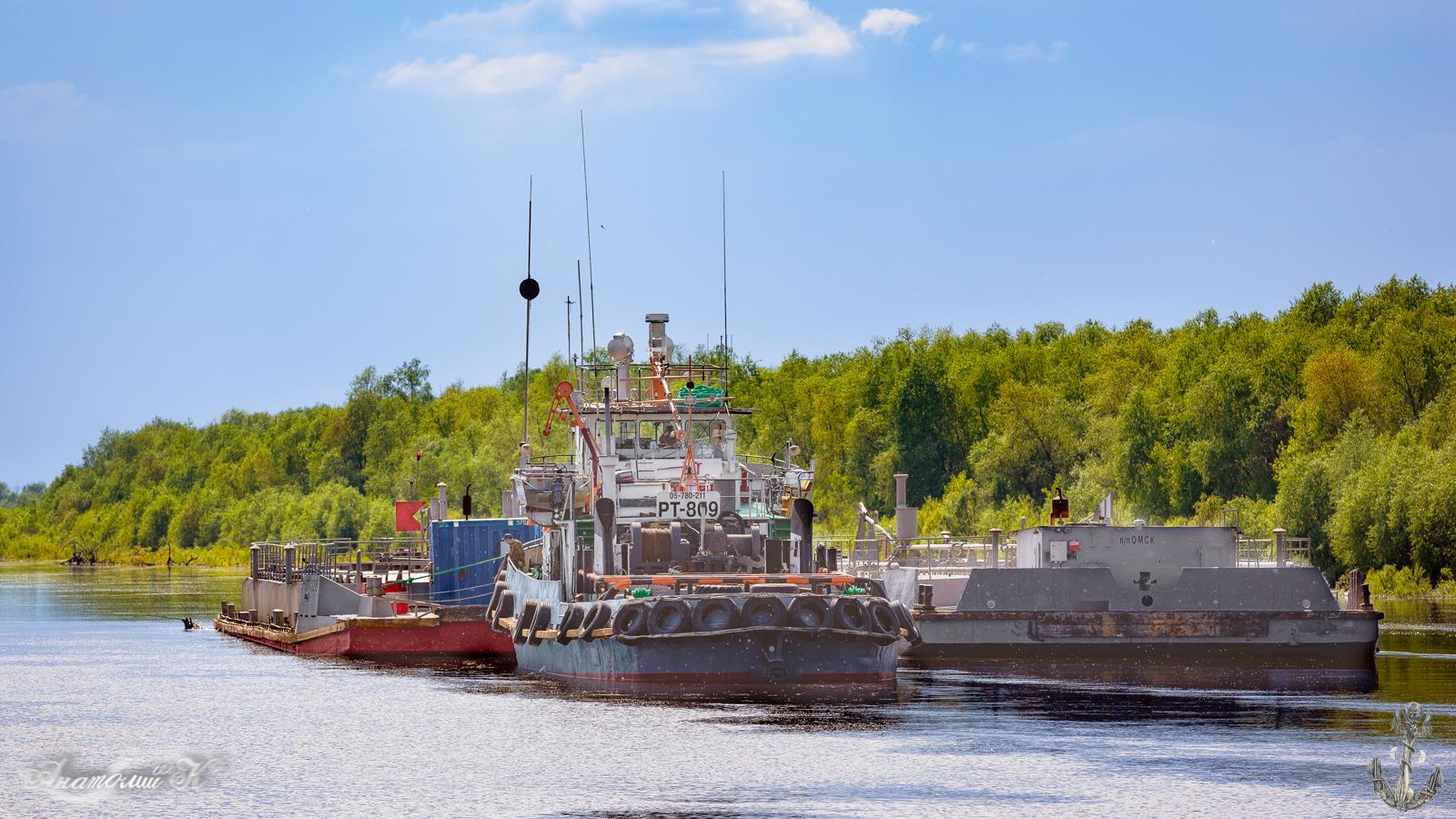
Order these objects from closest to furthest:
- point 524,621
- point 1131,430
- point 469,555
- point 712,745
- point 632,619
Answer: point 712,745 → point 632,619 → point 524,621 → point 469,555 → point 1131,430

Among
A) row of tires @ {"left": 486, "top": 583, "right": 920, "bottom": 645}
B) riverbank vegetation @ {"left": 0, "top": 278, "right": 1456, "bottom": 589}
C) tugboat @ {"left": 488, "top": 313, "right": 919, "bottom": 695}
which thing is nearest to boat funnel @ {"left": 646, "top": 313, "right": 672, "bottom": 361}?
tugboat @ {"left": 488, "top": 313, "right": 919, "bottom": 695}

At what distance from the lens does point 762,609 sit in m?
35.9

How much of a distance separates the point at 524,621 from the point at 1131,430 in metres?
64.2

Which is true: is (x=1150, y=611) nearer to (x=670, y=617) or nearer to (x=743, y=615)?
(x=743, y=615)

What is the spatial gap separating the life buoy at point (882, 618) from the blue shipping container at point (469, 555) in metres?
14.7

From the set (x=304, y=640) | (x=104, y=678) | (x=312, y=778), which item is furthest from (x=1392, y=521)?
(x=312, y=778)

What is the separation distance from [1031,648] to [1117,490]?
201 feet

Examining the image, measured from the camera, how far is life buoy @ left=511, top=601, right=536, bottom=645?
42062 millimetres

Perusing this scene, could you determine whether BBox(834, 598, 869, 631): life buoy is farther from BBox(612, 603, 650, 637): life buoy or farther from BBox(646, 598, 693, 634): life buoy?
BBox(612, 603, 650, 637): life buoy

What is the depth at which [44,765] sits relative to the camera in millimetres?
30078

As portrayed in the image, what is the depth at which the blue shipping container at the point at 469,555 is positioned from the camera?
49781 millimetres

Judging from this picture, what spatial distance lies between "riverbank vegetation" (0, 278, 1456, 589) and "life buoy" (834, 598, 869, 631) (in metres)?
43.4

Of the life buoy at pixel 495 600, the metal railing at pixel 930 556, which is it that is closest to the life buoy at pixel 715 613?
the metal railing at pixel 930 556

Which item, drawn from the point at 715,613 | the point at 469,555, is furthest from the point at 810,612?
the point at 469,555
